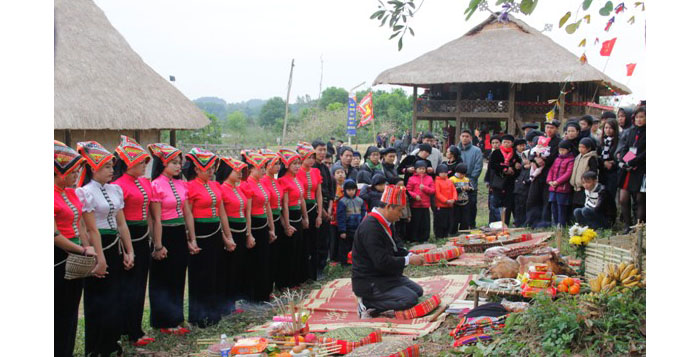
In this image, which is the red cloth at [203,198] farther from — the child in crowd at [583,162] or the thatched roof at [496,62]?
the thatched roof at [496,62]

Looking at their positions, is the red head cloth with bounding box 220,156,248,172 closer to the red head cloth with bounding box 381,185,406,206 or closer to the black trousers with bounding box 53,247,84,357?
the red head cloth with bounding box 381,185,406,206

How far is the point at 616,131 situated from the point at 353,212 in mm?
3837

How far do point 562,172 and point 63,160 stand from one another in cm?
695

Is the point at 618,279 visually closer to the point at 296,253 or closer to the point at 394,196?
the point at 394,196

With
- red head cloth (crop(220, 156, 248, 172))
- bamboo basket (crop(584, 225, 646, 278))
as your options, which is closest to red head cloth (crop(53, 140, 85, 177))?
red head cloth (crop(220, 156, 248, 172))

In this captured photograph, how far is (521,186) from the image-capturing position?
383 inches

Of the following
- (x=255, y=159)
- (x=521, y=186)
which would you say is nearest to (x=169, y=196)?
(x=255, y=159)

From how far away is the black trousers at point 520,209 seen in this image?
9783 millimetres

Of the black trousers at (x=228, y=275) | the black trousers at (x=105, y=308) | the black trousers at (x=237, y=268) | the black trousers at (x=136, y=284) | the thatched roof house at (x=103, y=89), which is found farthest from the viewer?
the thatched roof house at (x=103, y=89)

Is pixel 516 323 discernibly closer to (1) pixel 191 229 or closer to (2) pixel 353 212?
(1) pixel 191 229

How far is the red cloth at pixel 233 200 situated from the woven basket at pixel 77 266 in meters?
1.89

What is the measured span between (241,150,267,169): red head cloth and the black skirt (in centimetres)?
85

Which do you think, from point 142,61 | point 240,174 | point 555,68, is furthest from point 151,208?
point 555,68

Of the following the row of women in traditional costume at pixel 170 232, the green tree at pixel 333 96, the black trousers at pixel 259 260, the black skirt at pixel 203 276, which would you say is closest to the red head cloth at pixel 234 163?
the row of women in traditional costume at pixel 170 232
